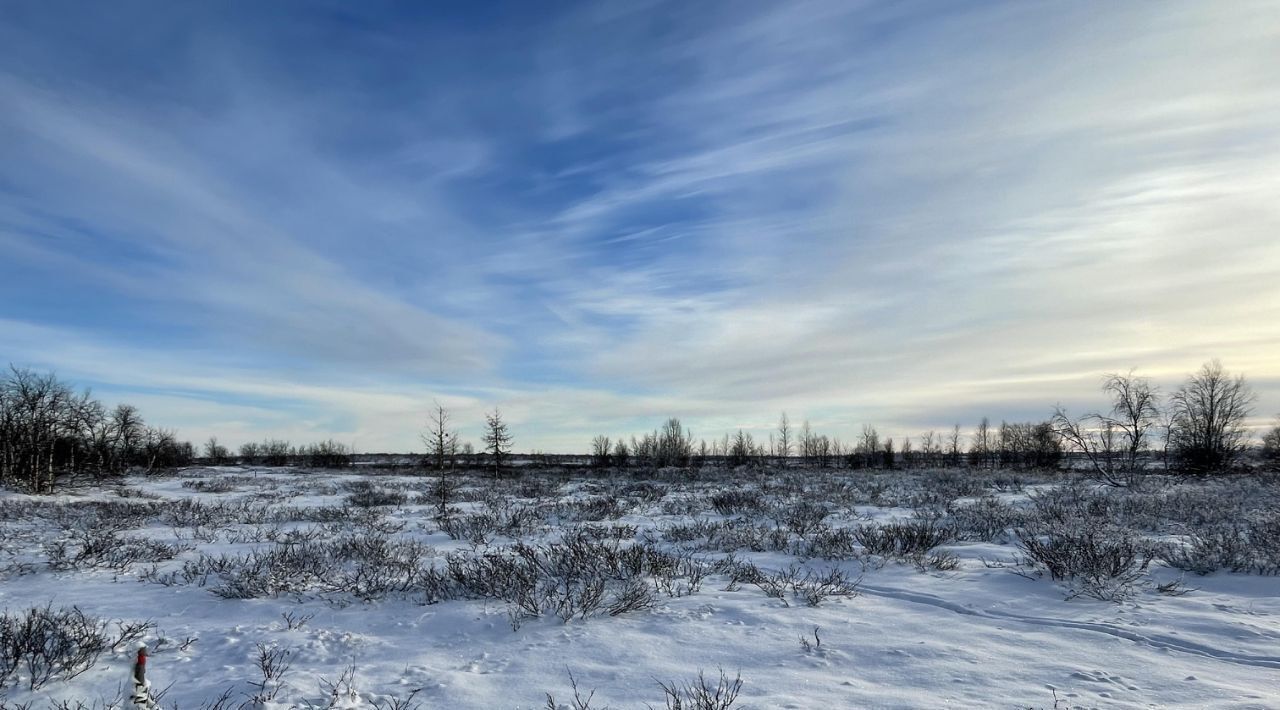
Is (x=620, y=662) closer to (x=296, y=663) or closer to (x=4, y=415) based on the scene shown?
(x=296, y=663)

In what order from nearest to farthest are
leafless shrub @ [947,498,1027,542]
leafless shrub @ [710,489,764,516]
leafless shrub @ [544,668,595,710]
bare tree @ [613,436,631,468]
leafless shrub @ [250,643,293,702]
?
leafless shrub @ [544,668,595,710]
leafless shrub @ [250,643,293,702]
leafless shrub @ [947,498,1027,542]
leafless shrub @ [710,489,764,516]
bare tree @ [613,436,631,468]

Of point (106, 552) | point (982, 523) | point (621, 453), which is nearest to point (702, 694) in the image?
point (106, 552)

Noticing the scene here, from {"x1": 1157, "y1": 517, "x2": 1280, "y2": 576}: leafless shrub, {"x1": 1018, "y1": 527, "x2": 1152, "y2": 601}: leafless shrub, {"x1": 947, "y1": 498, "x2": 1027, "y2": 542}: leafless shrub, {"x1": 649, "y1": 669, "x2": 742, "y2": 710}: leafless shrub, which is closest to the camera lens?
{"x1": 649, "y1": 669, "x2": 742, "y2": 710}: leafless shrub

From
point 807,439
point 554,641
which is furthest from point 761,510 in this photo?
point 807,439

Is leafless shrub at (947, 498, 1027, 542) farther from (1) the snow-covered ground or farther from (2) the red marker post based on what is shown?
(2) the red marker post

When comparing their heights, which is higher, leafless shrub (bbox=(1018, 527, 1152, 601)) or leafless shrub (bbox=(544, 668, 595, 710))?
leafless shrub (bbox=(1018, 527, 1152, 601))

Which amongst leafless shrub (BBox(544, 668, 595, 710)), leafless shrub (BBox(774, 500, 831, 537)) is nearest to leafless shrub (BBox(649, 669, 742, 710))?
leafless shrub (BBox(544, 668, 595, 710))

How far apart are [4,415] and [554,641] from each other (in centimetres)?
3375

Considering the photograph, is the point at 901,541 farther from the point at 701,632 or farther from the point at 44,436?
the point at 44,436

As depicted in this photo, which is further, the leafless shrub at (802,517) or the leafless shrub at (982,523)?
the leafless shrub at (802,517)

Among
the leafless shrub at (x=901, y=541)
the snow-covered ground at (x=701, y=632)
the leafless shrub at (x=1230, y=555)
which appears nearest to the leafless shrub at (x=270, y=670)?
the snow-covered ground at (x=701, y=632)

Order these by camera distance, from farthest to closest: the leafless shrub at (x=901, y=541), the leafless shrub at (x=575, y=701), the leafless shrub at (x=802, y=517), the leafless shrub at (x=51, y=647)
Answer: the leafless shrub at (x=802, y=517) → the leafless shrub at (x=901, y=541) → the leafless shrub at (x=51, y=647) → the leafless shrub at (x=575, y=701)

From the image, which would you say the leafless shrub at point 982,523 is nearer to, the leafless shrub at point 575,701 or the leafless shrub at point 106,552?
the leafless shrub at point 575,701

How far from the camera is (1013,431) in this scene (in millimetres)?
74750
